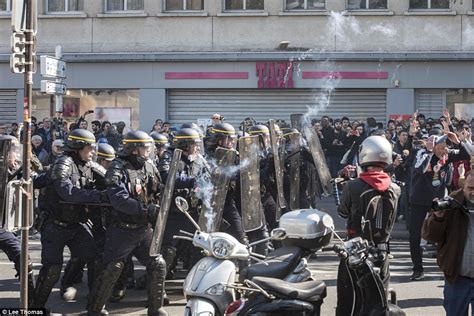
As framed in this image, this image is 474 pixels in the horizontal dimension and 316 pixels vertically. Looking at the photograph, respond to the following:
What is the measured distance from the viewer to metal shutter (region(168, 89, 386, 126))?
25.2 metres

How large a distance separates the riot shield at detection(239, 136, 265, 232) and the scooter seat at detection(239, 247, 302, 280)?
2944 mm

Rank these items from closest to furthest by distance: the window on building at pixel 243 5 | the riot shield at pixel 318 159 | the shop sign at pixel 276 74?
the riot shield at pixel 318 159, the shop sign at pixel 276 74, the window on building at pixel 243 5

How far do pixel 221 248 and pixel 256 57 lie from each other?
19023 mm

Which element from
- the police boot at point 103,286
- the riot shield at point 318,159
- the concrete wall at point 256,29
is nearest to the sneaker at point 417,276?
the riot shield at point 318,159

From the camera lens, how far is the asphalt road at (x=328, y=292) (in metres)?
8.60

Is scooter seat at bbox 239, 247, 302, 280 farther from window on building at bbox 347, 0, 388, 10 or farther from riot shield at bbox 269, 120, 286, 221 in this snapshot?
window on building at bbox 347, 0, 388, 10

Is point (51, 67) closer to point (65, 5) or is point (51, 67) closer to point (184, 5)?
point (184, 5)

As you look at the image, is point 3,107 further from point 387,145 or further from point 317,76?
point 387,145

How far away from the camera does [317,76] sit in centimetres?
2477

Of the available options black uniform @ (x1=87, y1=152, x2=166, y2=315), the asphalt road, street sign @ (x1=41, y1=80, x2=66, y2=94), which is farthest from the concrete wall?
black uniform @ (x1=87, y1=152, x2=166, y2=315)

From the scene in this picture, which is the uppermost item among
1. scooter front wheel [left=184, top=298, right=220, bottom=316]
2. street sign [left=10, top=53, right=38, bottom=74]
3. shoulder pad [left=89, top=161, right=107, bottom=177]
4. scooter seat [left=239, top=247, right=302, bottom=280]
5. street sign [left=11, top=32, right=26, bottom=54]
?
street sign [left=11, top=32, right=26, bottom=54]

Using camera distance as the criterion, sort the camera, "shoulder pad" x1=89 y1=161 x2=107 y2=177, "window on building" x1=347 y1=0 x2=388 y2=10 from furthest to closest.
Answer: "window on building" x1=347 y1=0 x2=388 y2=10 < "shoulder pad" x1=89 y1=161 x2=107 y2=177 < the camera

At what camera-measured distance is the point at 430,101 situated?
983 inches

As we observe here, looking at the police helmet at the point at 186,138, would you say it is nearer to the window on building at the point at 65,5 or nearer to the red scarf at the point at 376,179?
the red scarf at the point at 376,179
